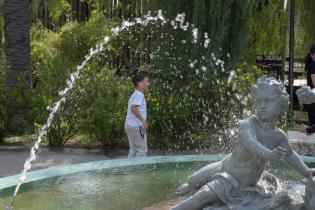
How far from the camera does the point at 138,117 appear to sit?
23.8 ft

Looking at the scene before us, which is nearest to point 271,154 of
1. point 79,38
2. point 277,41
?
point 277,41

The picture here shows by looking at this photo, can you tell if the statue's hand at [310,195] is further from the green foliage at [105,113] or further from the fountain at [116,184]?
the green foliage at [105,113]

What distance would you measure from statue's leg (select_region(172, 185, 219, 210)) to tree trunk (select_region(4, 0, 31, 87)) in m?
8.09

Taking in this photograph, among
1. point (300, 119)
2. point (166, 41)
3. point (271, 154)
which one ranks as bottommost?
point (300, 119)

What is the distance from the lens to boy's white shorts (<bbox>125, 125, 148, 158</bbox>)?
7340 millimetres

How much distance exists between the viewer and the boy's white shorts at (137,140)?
7.34m

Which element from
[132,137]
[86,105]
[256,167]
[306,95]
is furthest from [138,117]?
[306,95]

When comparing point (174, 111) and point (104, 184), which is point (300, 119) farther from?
point (104, 184)

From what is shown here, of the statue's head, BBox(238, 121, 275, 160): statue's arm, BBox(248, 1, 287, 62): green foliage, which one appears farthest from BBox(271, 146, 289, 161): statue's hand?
BBox(248, 1, 287, 62): green foliage

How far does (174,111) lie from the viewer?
9594mm

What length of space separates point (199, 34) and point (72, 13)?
9263 mm

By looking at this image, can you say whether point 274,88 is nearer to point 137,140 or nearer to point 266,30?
point 137,140

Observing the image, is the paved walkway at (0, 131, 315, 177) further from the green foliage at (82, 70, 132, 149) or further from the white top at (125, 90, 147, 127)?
the white top at (125, 90, 147, 127)

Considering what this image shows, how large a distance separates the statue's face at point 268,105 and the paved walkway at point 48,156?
4.08m
